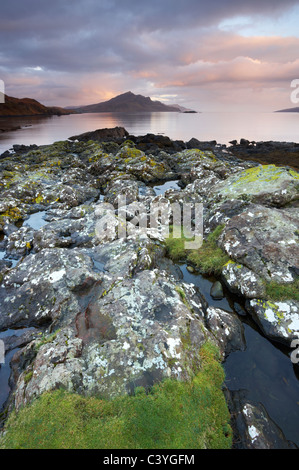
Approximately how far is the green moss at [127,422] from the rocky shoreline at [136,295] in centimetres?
34

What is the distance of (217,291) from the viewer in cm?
1089

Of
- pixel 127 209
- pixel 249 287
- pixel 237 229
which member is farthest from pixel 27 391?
pixel 127 209

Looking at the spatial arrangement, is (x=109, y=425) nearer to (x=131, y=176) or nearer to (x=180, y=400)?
(x=180, y=400)

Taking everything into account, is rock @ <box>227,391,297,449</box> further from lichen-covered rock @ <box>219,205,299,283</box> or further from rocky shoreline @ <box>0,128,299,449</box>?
lichen-covered rock @ <box>219,205,299,283</box>

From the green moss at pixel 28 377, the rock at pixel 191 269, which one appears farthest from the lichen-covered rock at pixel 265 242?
the green moss at pixel 28 377

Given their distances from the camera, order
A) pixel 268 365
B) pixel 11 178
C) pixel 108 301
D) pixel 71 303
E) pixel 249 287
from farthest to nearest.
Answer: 1. pixel 11 178
2. pixel 249 287
3. pixel 71 303
4. pixel 108 301
5. pixel 268 365

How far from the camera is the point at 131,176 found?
28219 millimetres

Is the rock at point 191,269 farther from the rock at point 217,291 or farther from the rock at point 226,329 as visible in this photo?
the rock at point 226,329

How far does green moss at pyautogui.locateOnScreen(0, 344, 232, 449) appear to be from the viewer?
533 cm

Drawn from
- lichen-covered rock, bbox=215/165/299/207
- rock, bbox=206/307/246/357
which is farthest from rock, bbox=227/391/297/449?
lichen-covered rock, bbox=215/165/299/207

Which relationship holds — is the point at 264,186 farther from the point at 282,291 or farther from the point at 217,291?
the point at 217,291

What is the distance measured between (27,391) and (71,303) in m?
3.56

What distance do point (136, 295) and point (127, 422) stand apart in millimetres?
4039

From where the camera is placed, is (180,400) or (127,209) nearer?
(180,400)
